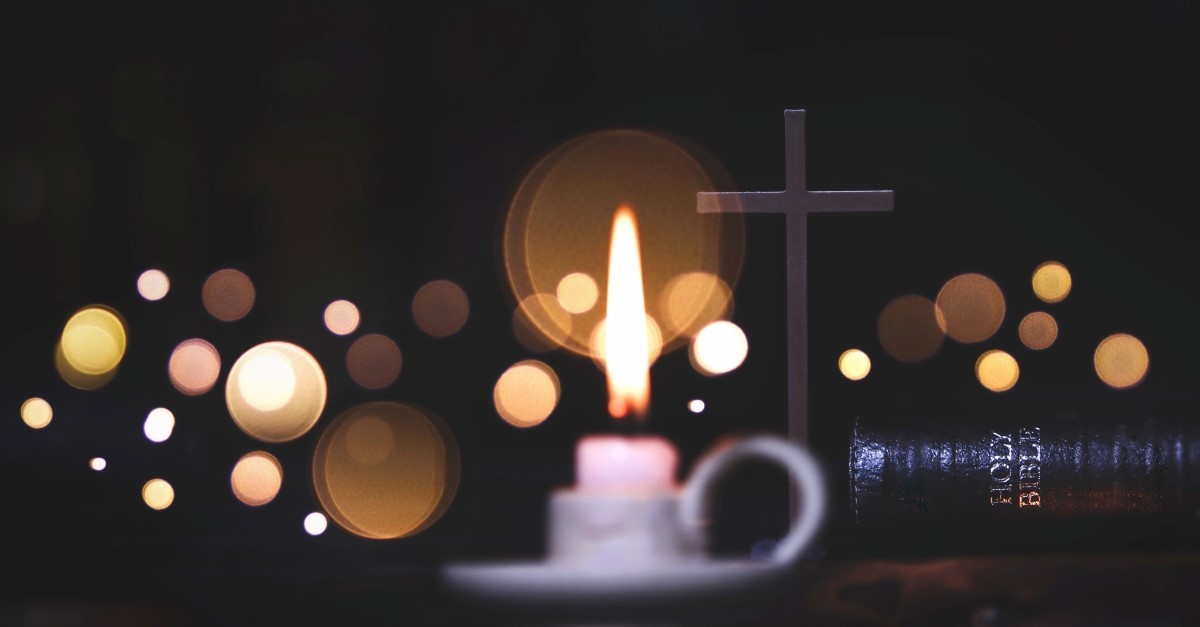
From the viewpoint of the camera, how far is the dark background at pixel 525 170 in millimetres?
1479

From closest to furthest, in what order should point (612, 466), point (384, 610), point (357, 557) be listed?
1. point (612, 466)
2. point (384, 610)
3. point (357, 557)

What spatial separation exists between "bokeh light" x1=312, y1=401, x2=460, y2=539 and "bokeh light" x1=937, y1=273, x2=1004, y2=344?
2.55 ft

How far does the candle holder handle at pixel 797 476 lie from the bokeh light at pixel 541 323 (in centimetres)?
107

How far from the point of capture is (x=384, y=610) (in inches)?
26.9

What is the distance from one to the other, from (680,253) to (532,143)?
284 millimetres

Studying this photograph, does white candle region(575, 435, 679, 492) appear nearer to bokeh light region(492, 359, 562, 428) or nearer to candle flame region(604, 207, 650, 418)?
candle flame region(604, 207, 650, 418)

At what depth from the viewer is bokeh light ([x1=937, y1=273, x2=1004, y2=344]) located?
5.07 ft

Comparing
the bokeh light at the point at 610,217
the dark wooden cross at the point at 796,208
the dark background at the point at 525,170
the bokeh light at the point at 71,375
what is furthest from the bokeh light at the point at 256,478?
the dark wooden cross at the point at 796,208

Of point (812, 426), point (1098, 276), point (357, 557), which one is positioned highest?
point (1098, 276)

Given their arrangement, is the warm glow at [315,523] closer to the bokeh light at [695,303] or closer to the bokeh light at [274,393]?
the bokeh light at [274,393]

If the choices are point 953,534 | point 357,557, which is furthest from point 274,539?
point 953,534

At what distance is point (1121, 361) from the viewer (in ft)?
4.98

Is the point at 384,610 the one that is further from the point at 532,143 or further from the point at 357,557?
the point at 532,143

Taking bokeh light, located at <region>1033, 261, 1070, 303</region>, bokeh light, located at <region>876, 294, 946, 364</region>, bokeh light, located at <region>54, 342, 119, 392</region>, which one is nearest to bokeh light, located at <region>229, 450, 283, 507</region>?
bokeh light, located at <region>54, 342, 119, 392</region>
